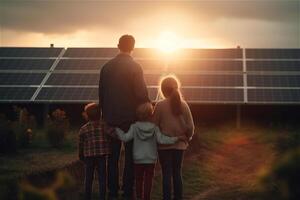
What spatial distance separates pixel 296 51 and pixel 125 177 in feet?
68.9

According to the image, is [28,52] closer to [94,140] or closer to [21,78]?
[21,78]

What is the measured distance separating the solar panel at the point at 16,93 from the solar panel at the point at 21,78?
64 centimetres

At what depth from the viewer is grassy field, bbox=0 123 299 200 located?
11000 millimetres

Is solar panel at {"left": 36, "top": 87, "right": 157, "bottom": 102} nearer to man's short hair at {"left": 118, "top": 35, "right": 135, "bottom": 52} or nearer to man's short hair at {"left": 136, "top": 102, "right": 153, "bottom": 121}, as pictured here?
man's short hair at {"left": 118, "top": 35, "right": 135, "bottom": 52}

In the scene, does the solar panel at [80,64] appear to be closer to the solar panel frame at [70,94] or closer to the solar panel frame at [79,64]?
the solar panel frame at [79,64]

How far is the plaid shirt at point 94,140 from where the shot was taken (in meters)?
9.05

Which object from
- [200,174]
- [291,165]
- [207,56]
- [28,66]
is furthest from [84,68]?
[291,165]

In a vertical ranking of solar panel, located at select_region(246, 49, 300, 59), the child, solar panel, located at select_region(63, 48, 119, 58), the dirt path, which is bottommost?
the dirt path

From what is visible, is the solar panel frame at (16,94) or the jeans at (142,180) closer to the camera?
the jeans at (142,180)

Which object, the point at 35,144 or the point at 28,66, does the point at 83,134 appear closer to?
the point at 35,144

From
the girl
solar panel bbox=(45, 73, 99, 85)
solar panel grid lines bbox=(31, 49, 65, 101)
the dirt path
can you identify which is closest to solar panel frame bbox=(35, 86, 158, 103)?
solar panel grid lines bbox=(31, 49, 65, 101)

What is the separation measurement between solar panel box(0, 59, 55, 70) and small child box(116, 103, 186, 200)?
19.9m

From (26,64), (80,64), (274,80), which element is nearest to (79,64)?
(80,64)

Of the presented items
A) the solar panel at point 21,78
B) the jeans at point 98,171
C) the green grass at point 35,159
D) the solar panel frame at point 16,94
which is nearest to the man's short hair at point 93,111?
the jeans at point 98,171
